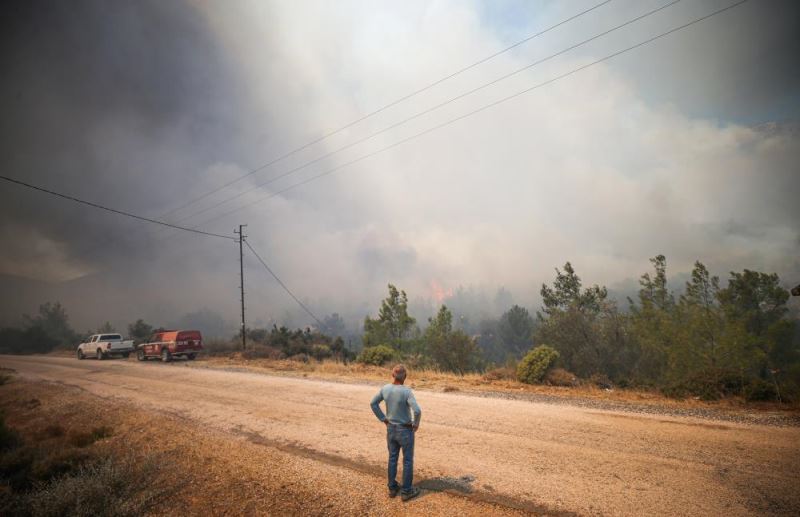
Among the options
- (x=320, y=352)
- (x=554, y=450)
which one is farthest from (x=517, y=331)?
(x=554, y=450)

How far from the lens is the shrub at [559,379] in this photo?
15.1 m

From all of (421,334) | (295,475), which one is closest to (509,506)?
(295,475)

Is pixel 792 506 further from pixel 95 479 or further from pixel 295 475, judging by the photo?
pixel 95 479

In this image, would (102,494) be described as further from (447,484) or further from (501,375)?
(501,375)

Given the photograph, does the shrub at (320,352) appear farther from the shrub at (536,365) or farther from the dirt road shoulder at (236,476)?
the dirt road shoulder at (236,476)

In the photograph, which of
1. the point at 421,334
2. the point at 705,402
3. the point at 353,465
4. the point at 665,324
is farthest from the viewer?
the point at 421,334

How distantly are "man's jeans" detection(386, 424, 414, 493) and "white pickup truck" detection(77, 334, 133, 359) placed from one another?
3880 cm

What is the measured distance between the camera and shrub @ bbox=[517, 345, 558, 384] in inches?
603

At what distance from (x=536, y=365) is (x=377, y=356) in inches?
447

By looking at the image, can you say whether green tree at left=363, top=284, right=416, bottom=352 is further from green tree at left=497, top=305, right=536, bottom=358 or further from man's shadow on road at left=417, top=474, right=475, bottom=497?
green tree at left=497, top=305, right=536, bottom=358

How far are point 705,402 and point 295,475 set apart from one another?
1267cm

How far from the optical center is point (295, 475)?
6133mm

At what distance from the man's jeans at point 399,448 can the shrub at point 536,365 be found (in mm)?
11826

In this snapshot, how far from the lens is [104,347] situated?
3186 centimetres
